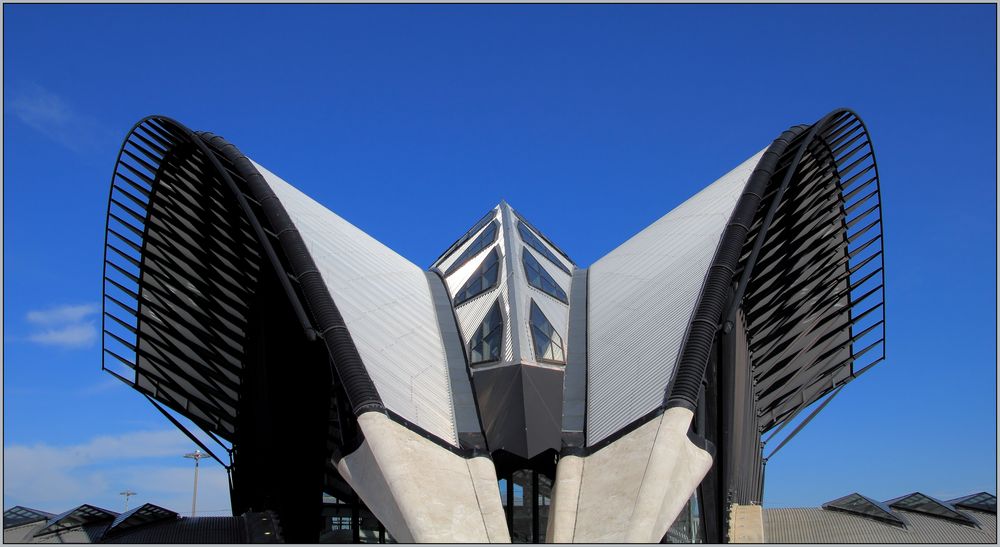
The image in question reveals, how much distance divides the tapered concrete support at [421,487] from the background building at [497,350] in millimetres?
51

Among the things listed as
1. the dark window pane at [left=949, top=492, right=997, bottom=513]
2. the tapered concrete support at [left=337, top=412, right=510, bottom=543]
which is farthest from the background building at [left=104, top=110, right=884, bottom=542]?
the dark window pane at [left=949, top=492, right=997, bottom=513]

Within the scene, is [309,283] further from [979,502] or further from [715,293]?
[979,502]

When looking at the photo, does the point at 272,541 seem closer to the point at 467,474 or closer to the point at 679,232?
the point at 467,474

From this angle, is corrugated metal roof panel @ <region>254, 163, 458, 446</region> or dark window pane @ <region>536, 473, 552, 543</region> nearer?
corrugated metal roof panel @ <region>254, 163, 458, 446</region>

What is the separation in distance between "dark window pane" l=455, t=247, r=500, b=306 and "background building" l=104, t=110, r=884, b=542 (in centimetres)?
14

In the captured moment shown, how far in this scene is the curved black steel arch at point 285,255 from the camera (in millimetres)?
24156

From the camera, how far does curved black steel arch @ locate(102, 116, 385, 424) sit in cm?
2416

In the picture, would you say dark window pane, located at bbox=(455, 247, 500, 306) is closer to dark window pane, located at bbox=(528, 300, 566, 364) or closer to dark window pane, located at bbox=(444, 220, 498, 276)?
dark window pane, located at bbox=(444, 220, 498, 276)

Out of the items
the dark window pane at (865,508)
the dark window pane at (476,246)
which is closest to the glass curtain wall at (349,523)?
the dark window pane at (476,246)

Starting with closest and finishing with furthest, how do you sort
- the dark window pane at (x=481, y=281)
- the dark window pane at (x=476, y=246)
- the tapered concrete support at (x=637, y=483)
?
the tapered concrete support at (x=637, y=483) → the dark window pane at (x=481, y=281) → the dark window pane at (x=476, y=246)

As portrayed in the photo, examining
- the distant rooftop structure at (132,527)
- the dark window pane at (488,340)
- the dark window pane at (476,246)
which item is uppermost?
the dark window pane at (476,246)

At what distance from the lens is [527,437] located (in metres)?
26.9

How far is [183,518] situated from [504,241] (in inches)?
611

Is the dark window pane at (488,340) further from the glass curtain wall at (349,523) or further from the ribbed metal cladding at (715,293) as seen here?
the ribbed metal cladding at (715,293)
